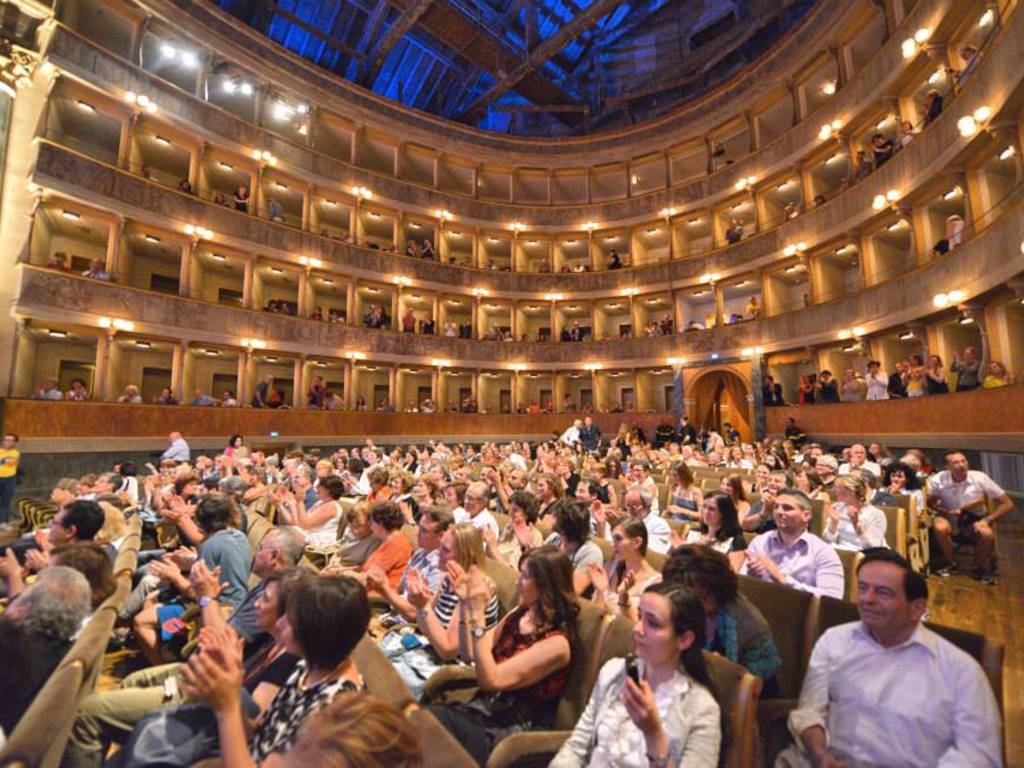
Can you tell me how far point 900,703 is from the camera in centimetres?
168

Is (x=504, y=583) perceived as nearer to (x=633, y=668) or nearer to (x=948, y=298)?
(x=633, y=668)

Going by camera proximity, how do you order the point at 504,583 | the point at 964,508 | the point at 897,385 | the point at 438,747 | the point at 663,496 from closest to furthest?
the point at 438,747, the point at 504,583, the point at 964,508, the point at 663,496, the point at 897,385

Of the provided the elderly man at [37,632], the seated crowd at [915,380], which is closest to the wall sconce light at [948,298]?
the seated crowd at [915,380]

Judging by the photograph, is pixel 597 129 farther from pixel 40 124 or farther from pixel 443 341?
pixel 40 124

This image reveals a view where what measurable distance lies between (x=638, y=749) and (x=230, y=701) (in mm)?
1232

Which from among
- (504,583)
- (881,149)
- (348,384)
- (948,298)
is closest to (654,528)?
(504,583)

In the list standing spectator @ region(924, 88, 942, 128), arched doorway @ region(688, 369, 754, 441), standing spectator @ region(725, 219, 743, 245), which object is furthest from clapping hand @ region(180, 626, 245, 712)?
standing spectator @ region(725, 219, 743, 245)

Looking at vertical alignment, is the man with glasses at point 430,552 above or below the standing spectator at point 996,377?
below

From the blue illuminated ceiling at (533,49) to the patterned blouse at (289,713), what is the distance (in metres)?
19.0

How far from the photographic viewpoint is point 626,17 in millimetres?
22141

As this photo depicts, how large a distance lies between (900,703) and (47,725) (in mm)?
2745

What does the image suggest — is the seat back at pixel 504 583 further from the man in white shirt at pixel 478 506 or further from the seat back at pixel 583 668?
the man in white shirt at pixel 478 506

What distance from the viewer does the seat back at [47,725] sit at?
5.02 feet

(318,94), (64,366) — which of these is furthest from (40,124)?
(318,94)
